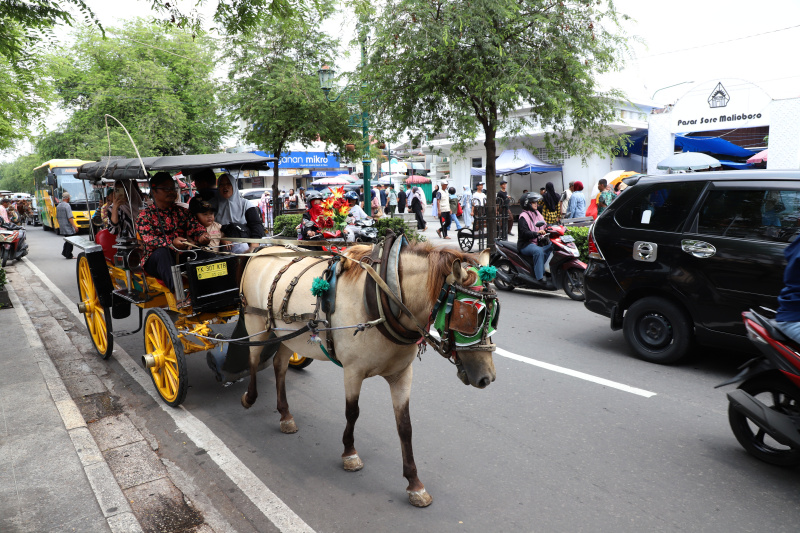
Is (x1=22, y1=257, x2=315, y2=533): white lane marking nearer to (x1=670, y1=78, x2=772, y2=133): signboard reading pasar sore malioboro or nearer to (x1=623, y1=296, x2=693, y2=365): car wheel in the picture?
(x1=623, y1=296, x2=693, y2=365): car wheel

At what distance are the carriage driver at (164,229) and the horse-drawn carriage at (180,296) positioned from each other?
0.42 feet

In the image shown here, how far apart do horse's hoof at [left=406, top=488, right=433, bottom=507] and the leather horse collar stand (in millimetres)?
914

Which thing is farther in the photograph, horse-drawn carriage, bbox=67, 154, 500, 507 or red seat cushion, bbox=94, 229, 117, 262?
red seat cushion, bbox=94, 229, 117, 262

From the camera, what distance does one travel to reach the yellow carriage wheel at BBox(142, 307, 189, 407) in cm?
477

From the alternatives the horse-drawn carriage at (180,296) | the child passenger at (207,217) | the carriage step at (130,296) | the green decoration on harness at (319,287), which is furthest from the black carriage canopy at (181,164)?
the green decoration on harness at (319,287)

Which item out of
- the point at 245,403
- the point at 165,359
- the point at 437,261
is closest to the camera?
the point at 437,261

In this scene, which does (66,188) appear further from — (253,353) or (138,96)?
(253,353)

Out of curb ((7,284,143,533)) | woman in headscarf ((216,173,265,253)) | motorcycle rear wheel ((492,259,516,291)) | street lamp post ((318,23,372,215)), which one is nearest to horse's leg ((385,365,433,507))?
curb ((7,284,143,533))

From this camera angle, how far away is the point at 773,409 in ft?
11.8

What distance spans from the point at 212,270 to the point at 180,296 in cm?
39

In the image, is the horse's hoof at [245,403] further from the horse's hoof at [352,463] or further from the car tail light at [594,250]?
the car tail light at [594,250]

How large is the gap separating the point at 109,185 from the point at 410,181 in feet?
88.4

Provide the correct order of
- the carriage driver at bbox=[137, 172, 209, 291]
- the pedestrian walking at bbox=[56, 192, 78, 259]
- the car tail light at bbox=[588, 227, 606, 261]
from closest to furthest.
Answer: the carriage driver at bbox=[137, 172, 209, 291]
the car tail light at bbox=[588, 227, 606, 261]
the pedestrian walking at bbox=[56, 192, 78, 259]

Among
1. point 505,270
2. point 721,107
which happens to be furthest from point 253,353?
point 721,107
